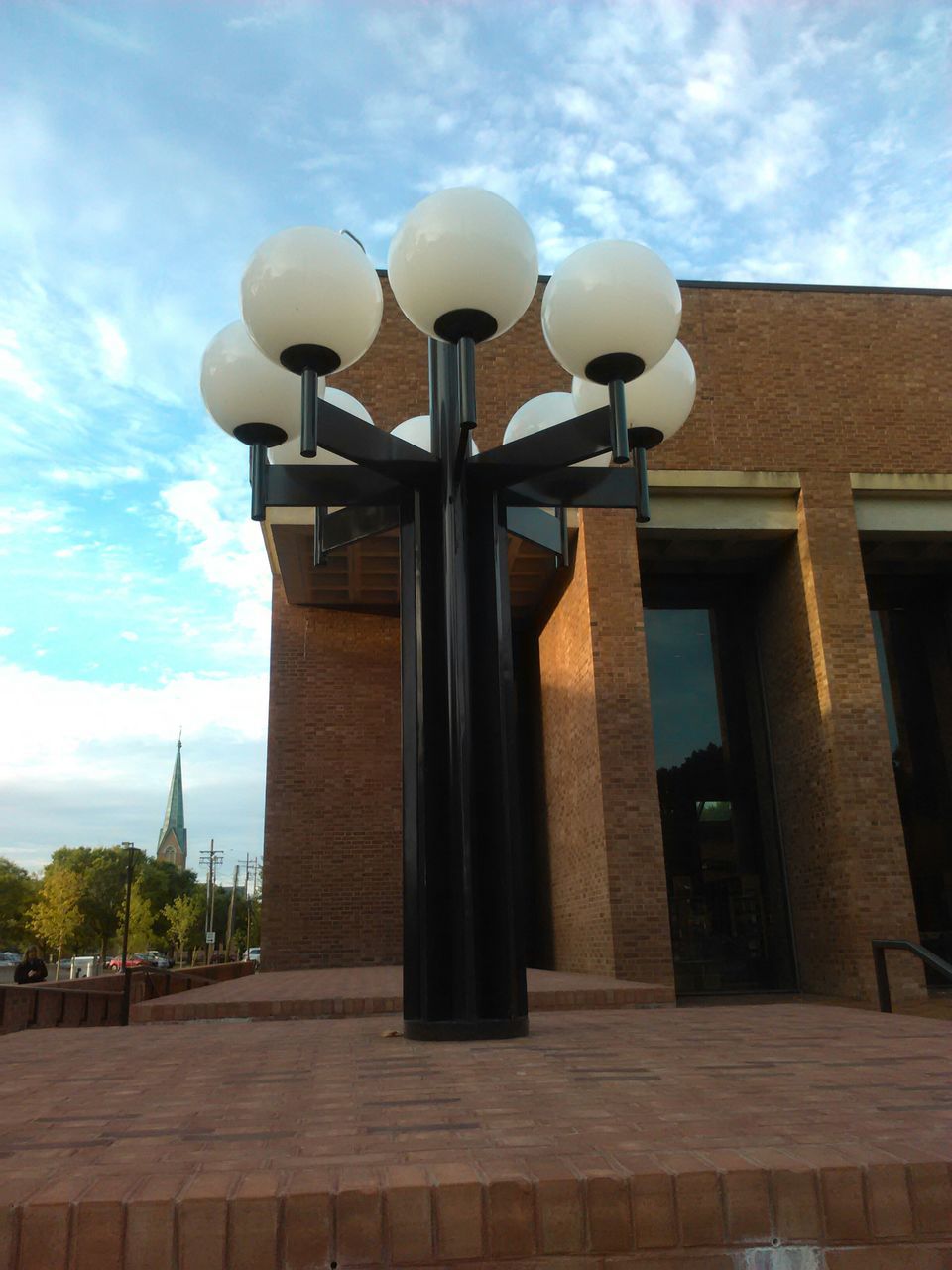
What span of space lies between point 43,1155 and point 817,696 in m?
10.9

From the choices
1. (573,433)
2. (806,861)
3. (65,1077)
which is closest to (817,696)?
(806,861)

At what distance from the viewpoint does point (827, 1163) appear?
2076 millimetres

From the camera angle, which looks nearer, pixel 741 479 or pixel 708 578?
pixel 741 479

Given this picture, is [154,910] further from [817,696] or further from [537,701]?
[817,696]

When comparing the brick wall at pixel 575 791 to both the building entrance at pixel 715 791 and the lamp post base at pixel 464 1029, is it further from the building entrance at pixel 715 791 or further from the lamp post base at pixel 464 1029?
the lamp post base at pixel 464 1029

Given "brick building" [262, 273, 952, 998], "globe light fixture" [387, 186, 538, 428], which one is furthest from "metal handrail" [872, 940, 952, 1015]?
"globe light fixture" [387, 186, 538, 428]

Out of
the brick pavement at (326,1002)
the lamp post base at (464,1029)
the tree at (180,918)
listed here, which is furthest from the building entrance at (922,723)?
the tree at (180,918)

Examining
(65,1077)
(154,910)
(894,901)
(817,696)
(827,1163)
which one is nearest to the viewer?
(827,1163)

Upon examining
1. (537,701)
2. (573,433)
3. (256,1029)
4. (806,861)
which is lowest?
(256,1029)

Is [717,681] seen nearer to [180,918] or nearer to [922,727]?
[922,727]

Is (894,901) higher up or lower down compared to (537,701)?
lower down

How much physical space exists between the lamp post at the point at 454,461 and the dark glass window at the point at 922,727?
10637mm

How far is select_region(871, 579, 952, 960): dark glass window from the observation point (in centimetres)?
1364

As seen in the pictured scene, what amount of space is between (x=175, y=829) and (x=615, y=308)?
473 ft
